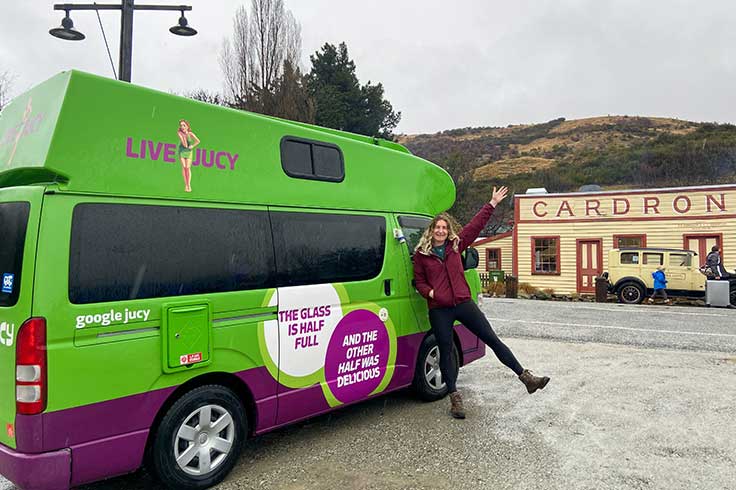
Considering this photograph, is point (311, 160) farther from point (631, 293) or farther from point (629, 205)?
point (629, 205)

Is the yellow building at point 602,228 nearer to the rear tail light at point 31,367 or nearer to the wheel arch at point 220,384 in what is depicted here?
the wheel arch at point 220,384

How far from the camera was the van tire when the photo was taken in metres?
18.4

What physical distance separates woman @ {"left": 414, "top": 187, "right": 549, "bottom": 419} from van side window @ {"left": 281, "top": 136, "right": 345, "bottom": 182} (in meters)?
1.07

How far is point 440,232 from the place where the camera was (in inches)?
190

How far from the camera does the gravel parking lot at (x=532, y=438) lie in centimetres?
363

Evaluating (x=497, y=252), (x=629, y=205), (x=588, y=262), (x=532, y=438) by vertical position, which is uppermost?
(x=629, y=205)

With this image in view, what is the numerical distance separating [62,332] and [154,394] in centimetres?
66

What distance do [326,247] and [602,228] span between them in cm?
2038

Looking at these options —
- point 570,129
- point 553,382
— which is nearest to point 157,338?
point 553,382

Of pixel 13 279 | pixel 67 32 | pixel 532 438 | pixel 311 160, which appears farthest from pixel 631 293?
pixel 13 279

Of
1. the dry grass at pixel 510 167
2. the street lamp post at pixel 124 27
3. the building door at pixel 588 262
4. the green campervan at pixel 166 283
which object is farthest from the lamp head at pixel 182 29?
the dry grass at pixel 510 167

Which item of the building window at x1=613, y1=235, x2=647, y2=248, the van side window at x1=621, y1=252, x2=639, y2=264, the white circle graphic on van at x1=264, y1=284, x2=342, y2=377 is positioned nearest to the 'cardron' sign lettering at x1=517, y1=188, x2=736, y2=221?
the building window at x1=613, y1=235, x2=647, y2=248

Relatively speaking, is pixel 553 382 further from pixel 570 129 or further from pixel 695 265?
pixel 570 129

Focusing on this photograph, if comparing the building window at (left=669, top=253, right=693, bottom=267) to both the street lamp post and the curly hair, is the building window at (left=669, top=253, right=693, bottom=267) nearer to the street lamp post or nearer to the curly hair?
the curly hair
